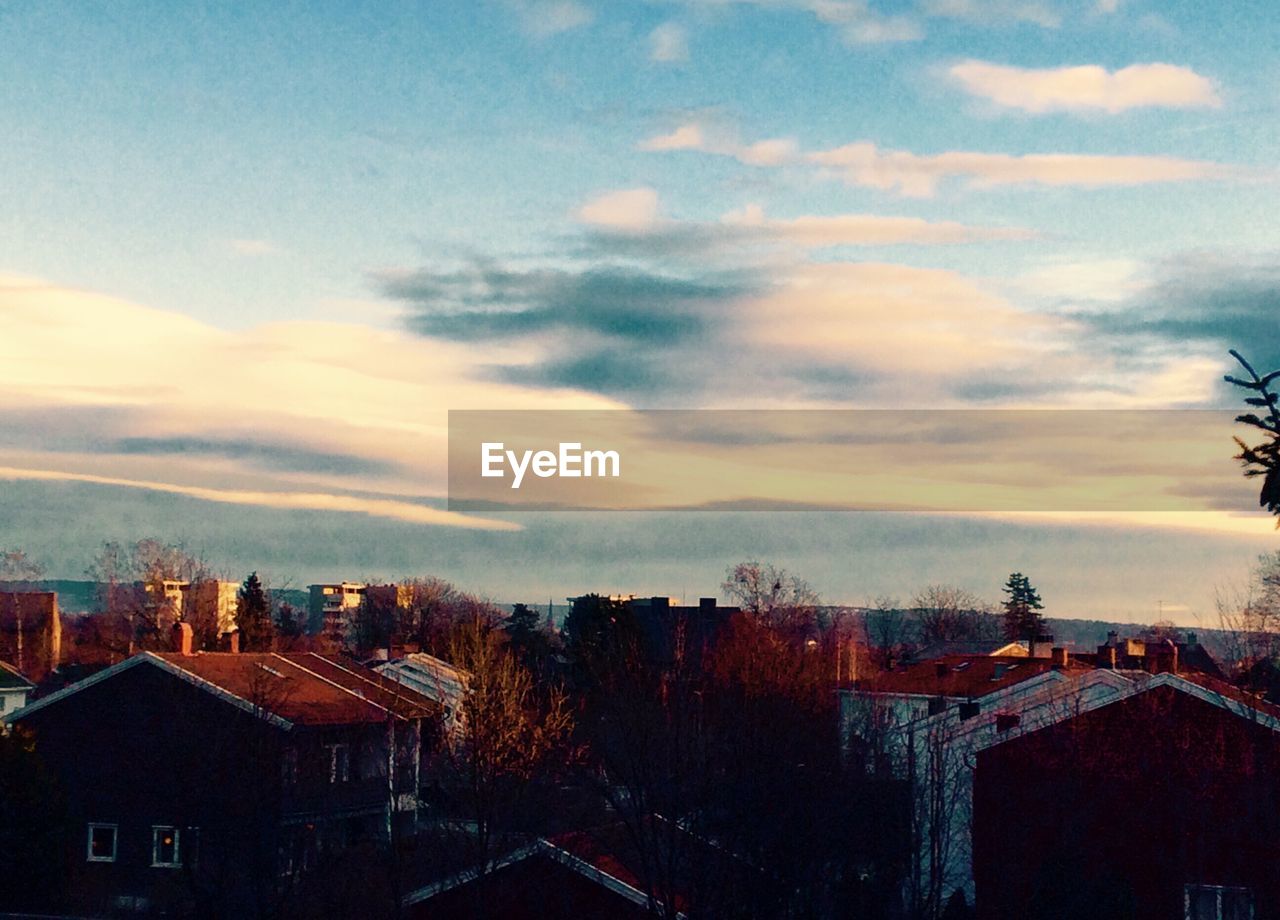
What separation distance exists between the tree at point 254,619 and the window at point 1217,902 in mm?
58440

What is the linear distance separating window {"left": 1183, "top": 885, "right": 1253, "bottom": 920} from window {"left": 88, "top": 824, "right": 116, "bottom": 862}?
30.5 m

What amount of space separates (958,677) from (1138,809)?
29.8 meters

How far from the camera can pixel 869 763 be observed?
1410 inches

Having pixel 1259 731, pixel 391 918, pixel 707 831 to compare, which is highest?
pixel 1259 731

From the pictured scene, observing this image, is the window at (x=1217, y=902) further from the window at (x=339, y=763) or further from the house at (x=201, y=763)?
the window at (x=339, y=763)

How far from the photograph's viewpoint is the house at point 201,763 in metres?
37.0

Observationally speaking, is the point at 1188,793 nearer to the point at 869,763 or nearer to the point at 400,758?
the point at 869,763

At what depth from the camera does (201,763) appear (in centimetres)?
3800

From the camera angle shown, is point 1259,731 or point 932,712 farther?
point 932,712

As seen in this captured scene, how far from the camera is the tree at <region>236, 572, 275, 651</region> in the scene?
82375 millimetres

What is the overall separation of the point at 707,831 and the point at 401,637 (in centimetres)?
8246

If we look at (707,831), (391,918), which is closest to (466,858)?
(391,918)

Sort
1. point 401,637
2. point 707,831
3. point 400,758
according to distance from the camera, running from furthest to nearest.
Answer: point 401,637 → point 400,758 → point 707,831

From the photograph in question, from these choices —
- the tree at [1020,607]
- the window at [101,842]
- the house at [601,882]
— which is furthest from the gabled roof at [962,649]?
the house at [601,882]
